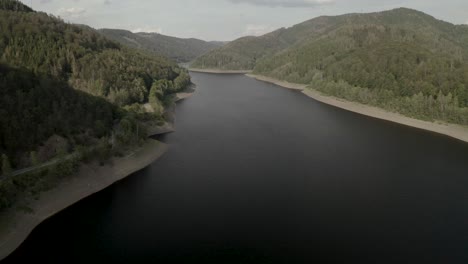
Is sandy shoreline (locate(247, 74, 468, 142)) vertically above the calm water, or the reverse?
sandy shoreline (locate(247, 74, 468, 142))

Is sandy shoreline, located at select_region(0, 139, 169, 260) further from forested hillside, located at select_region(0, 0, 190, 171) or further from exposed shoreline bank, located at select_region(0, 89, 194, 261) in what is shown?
forested hillside, located at select_region(0, 0, 190, 171)

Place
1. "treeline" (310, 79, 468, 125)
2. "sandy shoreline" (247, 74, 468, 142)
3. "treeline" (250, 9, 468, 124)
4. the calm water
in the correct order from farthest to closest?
"treeline" (250, 9, 468, 124)
"treeline" (310, 79, 468, 125)
"sandy shoreline" (247, 74, 468, 142)
the calm water

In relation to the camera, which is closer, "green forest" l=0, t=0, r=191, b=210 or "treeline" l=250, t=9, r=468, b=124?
"green forest" l=0, t=0, r=191, b=210

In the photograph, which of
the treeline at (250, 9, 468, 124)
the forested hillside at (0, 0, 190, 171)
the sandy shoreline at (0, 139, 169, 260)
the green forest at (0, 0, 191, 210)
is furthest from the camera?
the treeline at (250, 9, 468, 124)

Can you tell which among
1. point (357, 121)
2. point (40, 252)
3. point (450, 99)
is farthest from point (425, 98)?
point (40, 252)

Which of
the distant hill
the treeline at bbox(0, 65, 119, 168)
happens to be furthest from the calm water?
the distant hill

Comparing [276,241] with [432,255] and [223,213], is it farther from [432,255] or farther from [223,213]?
[432,255]

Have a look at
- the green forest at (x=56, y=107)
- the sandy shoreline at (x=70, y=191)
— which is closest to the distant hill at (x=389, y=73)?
the green forest at (x=56, y=107)
